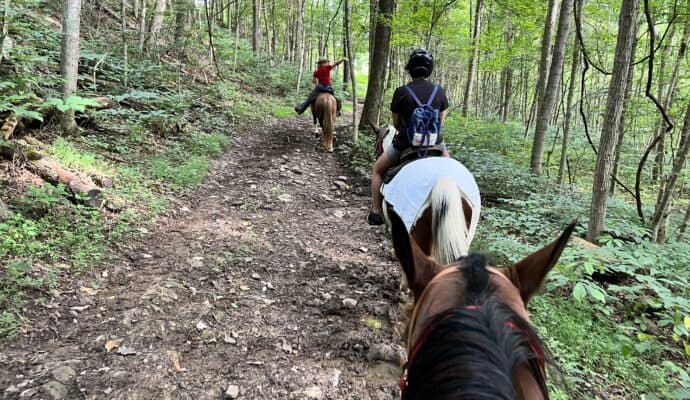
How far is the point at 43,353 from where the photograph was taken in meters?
2.88

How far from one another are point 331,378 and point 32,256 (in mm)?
3009

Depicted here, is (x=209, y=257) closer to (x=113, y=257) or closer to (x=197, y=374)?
(x=113, y=257)

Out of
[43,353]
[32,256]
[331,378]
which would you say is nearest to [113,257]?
[32,256]

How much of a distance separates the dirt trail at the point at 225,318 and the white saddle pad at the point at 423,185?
47.9 inches

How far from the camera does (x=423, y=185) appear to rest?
3.34m

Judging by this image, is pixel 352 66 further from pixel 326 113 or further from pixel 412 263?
pixel 412 263

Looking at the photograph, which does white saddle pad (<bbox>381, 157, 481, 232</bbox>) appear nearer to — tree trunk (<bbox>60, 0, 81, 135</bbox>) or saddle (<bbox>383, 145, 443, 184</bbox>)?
saddle (<bbox>383, 145, 443, 184</bbox>)

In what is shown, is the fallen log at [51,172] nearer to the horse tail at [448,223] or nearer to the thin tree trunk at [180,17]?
the horse tail at [448,223]

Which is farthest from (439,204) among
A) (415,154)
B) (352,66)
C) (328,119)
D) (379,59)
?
(379,59)

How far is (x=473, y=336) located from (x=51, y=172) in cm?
546

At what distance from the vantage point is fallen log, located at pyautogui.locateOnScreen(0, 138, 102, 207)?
4570mm

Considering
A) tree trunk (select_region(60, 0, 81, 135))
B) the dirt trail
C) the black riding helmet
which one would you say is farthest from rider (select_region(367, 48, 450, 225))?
tree trunk (select_region(60, 0, 81, 135))

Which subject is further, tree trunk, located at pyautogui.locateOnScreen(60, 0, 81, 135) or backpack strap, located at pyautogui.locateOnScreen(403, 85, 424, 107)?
tree trunk, located at pyautogui.locateOnScreen(60, 0, 81, 135)

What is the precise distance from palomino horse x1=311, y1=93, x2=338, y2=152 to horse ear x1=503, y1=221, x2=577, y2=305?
876 cm
